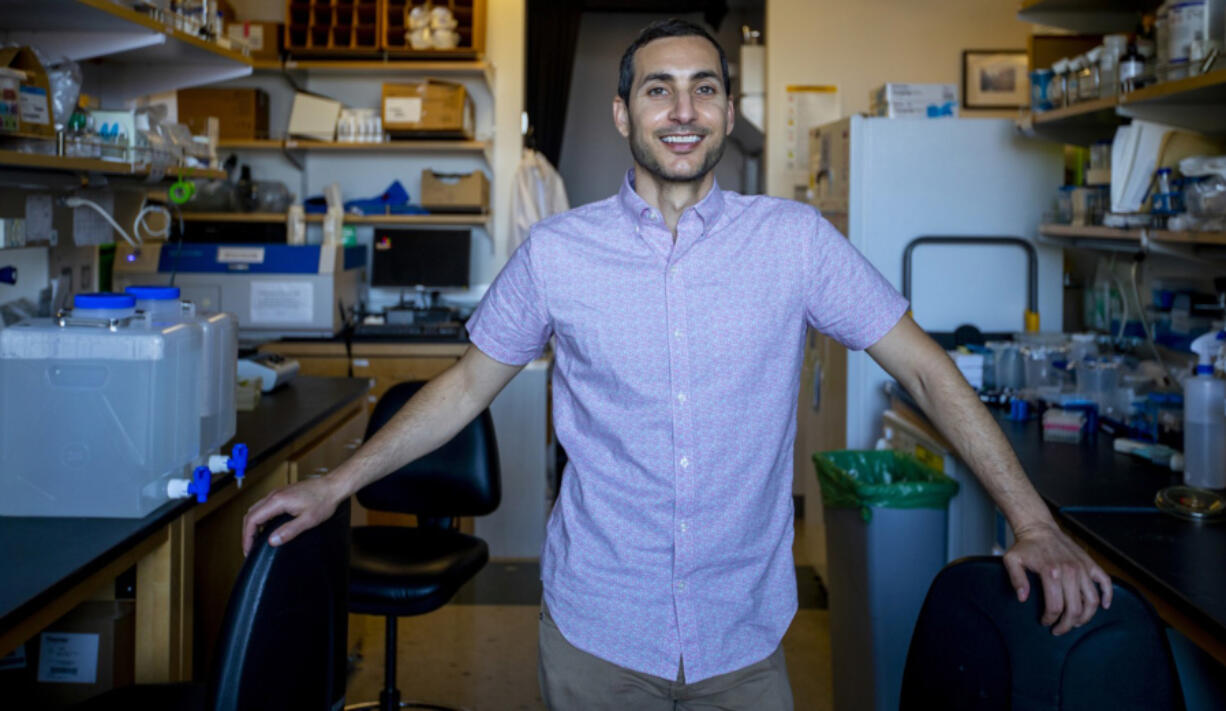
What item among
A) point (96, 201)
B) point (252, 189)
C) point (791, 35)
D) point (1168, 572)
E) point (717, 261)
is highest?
point (791, 35)

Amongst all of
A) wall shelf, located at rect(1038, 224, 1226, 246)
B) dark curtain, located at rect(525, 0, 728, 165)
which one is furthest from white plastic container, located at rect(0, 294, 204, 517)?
dark curtain, located at rect(525, 0, 728, 165)

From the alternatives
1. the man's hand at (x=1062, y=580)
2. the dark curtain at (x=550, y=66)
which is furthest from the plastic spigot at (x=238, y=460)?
the dark curtain at (x=550, y=66)

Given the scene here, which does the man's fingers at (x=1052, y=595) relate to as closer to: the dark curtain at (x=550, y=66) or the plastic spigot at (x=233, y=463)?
the plastic spigot at (x=233, y=463)

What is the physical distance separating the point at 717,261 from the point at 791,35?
4.72 m

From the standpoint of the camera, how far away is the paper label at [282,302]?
15.8ft

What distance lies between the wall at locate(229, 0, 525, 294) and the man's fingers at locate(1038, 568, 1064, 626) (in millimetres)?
4546

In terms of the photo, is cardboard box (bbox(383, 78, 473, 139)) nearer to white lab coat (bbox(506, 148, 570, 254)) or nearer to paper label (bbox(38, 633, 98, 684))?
white lab coat (bbox(506, 148, 570, 254))

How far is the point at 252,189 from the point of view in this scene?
18.3ft

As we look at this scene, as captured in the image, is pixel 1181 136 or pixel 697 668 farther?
pixel 1181 136

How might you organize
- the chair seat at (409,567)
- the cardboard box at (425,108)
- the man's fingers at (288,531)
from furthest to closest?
the cardboard box at (425,108) < the chair seat at (409,567) < the man's fingers at (288,531)

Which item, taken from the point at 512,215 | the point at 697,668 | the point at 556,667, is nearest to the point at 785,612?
the point at 697,668

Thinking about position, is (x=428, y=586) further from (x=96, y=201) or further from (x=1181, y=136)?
(x=1181, y=136)

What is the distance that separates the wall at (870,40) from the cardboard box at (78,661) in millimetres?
4536

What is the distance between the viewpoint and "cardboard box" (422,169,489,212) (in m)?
5.37
